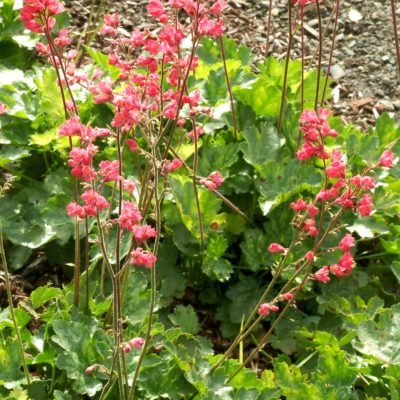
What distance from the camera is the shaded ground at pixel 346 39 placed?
14.3 feet

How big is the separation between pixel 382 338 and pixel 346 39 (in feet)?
7.90

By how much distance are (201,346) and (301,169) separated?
86 cm

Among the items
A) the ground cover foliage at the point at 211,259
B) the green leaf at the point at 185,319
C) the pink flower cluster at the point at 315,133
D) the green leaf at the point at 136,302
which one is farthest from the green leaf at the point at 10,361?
the pink flower cluster at the point at 315,133

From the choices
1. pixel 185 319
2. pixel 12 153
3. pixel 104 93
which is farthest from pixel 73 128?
pixel 12 153

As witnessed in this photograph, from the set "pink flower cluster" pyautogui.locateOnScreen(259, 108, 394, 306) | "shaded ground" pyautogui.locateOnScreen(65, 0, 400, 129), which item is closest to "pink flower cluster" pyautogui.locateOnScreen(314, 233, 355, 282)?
"pink flower cluster" pyautogui.locateOnScreen(259, 108, 394, 306)

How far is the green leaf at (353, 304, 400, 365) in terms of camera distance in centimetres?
273

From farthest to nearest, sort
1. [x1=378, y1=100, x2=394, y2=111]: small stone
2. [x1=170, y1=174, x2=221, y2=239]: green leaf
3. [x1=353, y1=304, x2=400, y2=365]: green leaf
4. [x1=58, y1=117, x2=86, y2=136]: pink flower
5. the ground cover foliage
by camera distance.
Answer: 1. [x1=378, y1=100, x2=394, y2=111]: small stone
2. [x1=170, y1=174, x2=221, y2=239]: green leaf
3. [x1=353, y1=304, x2=400, y2=365]: green leaf
4. the ground cover foliage
5. [x1=58, y1=117, x2=86, y2=136]: pink flower

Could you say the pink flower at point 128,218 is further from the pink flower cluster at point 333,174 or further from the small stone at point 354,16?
the small stone at point 354,16

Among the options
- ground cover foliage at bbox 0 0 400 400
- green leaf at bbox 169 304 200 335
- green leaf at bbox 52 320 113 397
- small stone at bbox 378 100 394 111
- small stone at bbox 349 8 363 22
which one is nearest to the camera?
green leaf at bbox 52 320 113 397

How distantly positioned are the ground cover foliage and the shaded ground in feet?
2.30

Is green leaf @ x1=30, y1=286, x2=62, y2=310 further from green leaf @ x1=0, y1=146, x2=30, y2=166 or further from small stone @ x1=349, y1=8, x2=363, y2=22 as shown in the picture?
small stone @ x1=349, y1=8, x2=363, y2=22

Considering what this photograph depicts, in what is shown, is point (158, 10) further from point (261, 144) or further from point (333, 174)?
point (261, 144)

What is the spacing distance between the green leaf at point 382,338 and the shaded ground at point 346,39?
5.39 ft

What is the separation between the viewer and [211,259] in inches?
122
